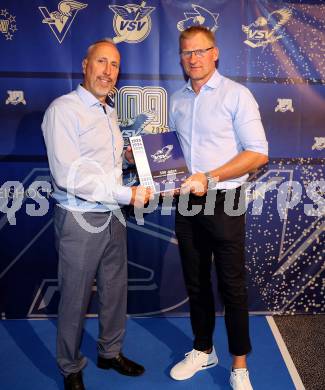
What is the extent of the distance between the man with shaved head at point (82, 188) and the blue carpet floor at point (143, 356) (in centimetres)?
27

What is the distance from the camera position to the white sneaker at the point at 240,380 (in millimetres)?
2473

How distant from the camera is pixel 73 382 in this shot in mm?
2451

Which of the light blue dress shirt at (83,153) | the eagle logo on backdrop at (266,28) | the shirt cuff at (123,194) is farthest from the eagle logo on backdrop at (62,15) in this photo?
the shirt cuff at (123,194)

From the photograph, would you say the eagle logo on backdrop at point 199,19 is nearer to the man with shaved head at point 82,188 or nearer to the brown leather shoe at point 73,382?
the man with shaved head at point 82,188

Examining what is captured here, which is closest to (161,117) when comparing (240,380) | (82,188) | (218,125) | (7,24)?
(218,125)

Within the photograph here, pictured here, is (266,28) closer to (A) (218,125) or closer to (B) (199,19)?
(B) (199,19)

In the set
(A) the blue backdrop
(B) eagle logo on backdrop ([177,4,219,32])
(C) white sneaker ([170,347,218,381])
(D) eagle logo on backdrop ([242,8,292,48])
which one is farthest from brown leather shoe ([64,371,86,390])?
(D) eagle logo on backdrop ([242,8,292,48])

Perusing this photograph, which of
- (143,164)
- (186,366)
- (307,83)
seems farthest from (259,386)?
(307,83)

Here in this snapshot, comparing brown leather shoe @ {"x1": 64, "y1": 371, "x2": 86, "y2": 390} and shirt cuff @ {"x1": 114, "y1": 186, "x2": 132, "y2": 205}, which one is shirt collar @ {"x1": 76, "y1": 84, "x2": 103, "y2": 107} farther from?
brown leather shoe @ {"x1": 64, "y1": 371, "x2": 86, "y2": 390}

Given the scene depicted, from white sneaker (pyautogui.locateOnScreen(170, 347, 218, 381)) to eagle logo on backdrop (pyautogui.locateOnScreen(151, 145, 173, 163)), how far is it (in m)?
1.23

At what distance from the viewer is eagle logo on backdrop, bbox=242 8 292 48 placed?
302 cm

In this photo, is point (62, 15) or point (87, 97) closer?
point (87, 97)

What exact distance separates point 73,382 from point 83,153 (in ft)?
4.20

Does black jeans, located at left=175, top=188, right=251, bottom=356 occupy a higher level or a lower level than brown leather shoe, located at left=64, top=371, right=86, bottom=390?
higher
